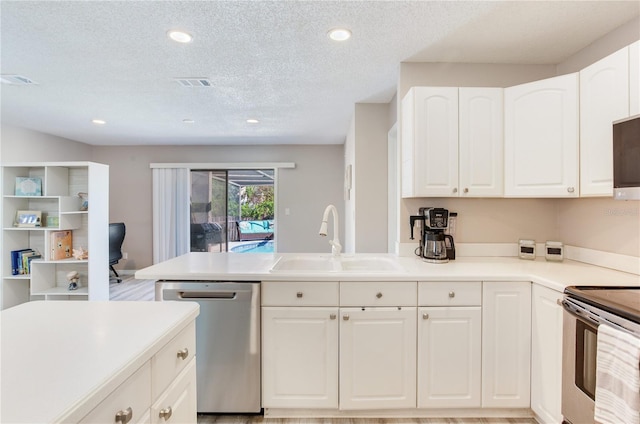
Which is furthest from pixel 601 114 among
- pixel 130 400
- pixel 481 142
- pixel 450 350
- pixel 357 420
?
pixel 130 400

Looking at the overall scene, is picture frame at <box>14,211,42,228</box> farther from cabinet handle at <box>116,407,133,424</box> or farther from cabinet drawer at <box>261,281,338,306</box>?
cabinet handle at <box>116,407,133,424</box>

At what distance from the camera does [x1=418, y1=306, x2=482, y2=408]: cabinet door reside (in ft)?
6.05

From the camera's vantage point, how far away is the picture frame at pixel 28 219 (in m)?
3.44

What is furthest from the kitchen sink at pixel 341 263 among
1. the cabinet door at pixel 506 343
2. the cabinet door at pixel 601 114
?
the cabinet door at pixel 601 114

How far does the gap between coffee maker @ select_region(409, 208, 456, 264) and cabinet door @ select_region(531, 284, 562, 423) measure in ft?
1.93

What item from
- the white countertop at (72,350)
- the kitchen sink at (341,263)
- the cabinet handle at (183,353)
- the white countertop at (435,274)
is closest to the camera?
the white countertop at (72,350)

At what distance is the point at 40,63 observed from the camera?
2.47 metres

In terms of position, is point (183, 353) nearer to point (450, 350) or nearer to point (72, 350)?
point (72, 350)

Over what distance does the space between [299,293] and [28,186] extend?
3527 mm

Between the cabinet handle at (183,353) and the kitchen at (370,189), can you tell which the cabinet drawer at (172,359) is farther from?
the kitchen at (370,189)

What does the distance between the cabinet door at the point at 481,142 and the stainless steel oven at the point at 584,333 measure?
94cm

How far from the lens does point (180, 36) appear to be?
2078 millimetres

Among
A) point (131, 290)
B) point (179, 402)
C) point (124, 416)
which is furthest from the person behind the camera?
point (131, 290)

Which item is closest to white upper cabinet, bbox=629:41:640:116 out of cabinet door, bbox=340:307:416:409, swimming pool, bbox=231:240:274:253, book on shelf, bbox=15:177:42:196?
cabinet door, bbox=340:307:416:409
